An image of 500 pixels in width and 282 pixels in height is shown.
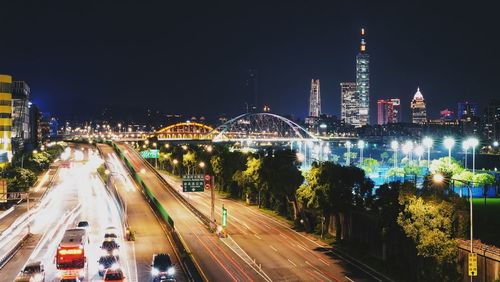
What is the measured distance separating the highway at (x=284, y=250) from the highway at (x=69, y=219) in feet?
34.5

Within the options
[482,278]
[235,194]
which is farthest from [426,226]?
[235,194]

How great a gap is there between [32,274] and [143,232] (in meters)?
22.8

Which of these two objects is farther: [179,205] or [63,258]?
[179,205]

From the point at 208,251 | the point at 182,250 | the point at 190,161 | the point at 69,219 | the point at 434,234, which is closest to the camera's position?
the point at 434,234

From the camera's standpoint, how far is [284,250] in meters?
50.1

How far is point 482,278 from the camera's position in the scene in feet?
114

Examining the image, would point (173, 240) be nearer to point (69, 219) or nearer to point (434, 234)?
point (69, 219)

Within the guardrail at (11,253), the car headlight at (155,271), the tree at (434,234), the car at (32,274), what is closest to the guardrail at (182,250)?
the car headlight at (155,271)

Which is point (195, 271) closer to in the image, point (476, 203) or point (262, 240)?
point (262, 240)

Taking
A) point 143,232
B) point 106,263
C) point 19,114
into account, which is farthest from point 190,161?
point 106,263

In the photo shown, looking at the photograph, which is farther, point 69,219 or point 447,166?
point 447,166

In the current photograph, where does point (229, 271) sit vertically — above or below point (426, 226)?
below

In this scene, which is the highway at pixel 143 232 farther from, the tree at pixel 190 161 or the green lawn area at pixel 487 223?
the green lawn area at pixel 487 223

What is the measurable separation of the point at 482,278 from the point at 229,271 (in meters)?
17.0
